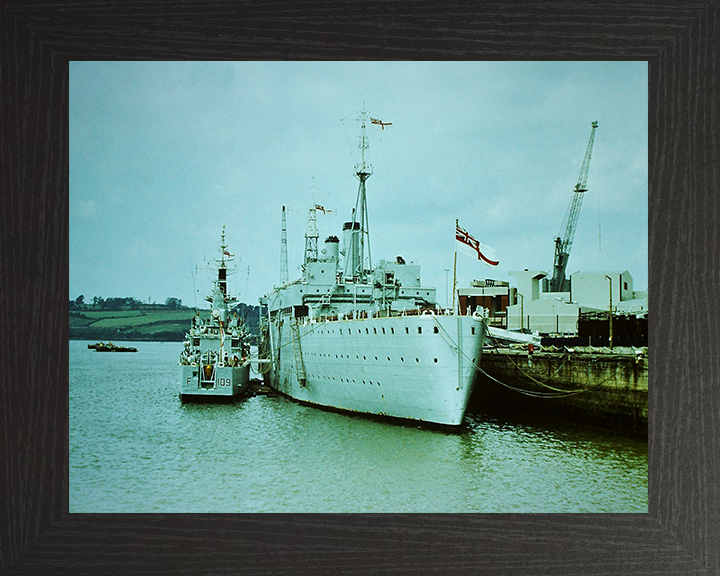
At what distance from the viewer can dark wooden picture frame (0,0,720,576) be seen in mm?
4707

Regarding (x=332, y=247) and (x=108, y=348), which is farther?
(x=332, y=247)

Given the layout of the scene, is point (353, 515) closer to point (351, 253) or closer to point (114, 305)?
point (114, 305)

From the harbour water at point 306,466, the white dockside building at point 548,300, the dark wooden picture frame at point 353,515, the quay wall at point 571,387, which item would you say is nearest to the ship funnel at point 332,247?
the quay wall at point 571,387

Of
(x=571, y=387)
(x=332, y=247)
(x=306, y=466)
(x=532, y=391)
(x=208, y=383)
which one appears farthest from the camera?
(x=332, y=247)

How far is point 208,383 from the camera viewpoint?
1254cm

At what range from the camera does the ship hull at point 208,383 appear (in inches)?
477

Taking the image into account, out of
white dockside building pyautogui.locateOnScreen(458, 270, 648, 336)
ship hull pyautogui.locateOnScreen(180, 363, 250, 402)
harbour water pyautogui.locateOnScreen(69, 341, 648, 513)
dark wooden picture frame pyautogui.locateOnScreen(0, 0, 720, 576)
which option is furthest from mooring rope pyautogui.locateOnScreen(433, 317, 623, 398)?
ship hull pyautogui.locateOnScreen(180, 363, 250, 402)

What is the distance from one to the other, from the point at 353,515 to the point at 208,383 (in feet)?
27.6

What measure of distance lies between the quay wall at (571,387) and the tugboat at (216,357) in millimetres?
5559

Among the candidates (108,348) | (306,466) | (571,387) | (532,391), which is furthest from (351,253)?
(306,466)

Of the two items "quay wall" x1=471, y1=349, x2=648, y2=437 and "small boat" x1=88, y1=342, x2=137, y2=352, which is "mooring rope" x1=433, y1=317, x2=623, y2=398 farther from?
"small boat" x1=88, y1=342, x2=137, y2=352

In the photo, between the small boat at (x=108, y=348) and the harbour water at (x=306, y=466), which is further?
the small boat at (x=108, y=348)

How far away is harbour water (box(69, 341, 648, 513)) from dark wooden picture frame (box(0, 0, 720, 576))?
1.44ft

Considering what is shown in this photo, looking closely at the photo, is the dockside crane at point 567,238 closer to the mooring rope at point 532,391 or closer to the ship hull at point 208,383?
the mooring rope at point 532,391
